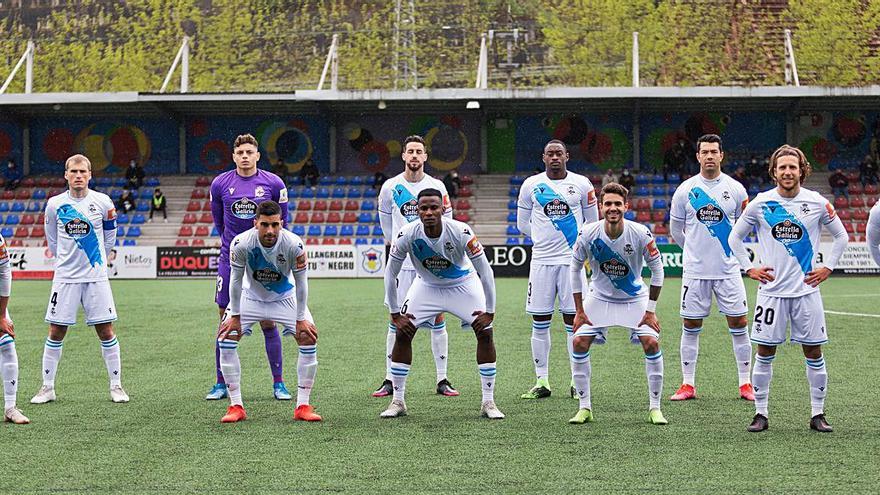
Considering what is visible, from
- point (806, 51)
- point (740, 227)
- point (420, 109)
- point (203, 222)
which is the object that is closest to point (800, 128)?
point (806, 51)

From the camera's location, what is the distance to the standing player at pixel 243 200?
9.32m

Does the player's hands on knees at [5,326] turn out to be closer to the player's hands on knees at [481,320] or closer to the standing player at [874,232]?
the player's hands on knees at [481,320]

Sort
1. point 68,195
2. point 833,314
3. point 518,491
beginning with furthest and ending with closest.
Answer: point 833,314 < point 68,195 < point 518,491

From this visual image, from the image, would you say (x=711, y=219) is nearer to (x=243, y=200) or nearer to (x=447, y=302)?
(x=447, y=302)

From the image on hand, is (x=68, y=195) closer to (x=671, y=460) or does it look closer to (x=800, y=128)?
(x=671, y=460)

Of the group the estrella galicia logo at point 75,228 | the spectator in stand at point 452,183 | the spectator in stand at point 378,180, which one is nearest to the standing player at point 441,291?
the estrella galicia logo at point 75,228

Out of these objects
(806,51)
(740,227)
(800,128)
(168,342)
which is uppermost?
(806,51)

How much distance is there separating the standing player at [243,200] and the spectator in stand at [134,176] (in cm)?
3094

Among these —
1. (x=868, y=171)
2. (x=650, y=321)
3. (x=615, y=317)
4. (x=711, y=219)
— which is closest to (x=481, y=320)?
(x=615, y=317)

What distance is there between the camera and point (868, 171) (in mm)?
36781

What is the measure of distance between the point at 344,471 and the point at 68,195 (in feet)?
14.6

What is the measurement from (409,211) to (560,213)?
142cm

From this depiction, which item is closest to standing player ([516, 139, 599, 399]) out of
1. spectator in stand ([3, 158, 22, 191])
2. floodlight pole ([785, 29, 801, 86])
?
floodlight pole ([785, 29, 801, 86])

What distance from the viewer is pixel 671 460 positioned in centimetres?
657
